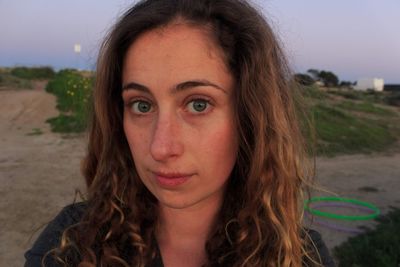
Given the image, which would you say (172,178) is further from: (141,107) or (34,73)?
(34,73)

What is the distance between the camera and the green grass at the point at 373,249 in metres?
3.89

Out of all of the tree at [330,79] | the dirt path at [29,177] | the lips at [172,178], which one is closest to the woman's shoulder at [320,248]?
the lips at [172,178]

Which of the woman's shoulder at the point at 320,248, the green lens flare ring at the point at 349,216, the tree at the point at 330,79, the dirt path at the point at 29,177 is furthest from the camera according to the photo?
the tree at the point at 330,79

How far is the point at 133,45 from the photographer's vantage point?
A: 1521 millimetres

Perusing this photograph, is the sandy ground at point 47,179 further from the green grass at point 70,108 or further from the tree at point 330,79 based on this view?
the tree at point 330,79

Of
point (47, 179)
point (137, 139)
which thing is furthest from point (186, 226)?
point (47, 179)

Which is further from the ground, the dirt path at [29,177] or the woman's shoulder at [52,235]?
the woman's shoulder at [52,235]

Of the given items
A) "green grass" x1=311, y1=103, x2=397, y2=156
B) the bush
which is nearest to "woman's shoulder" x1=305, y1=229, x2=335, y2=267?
"green grass" x1=311, y1=103, x2=397, y2=156

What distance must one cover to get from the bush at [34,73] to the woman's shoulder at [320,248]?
31355 millimetres

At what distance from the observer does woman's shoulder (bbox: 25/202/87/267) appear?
4.74 feet

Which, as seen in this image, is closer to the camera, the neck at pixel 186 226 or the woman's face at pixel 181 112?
the woman's face at pixel 181 112

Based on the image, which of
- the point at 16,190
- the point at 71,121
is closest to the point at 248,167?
the point at 16,190

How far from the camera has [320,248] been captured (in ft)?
5.32

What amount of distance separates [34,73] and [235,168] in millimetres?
32253
